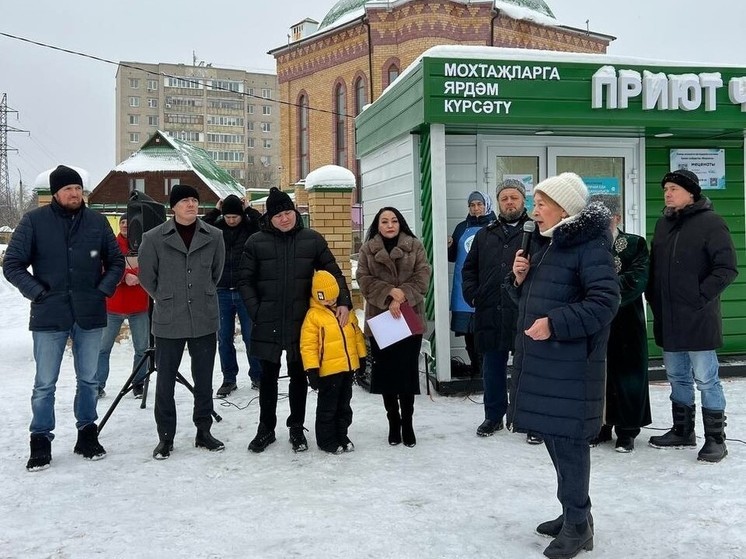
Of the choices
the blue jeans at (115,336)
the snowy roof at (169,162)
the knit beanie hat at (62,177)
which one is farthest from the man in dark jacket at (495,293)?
the snowy roof at (169,162)

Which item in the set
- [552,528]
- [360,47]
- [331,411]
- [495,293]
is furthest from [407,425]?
[360,47]

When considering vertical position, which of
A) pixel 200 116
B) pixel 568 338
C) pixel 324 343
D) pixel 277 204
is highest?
pixel 200 116

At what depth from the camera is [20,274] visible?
396cm

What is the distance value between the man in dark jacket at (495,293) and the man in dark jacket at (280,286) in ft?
3.17

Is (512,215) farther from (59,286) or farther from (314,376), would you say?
(59,286)

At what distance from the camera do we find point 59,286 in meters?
4.06

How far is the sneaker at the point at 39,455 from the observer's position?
4.04 meters

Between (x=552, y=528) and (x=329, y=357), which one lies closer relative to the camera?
(x=552, y=528)

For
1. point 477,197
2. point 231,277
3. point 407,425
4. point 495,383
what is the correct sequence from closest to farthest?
1. point 407,425
2. point 495,383
3. point 477,197
4. point 231,277

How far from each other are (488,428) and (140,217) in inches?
120

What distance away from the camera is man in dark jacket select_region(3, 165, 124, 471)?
13.2 ft

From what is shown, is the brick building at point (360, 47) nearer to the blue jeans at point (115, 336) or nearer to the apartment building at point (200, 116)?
the blue jeans at point (115, 336)

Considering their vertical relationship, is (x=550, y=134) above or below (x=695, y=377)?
above

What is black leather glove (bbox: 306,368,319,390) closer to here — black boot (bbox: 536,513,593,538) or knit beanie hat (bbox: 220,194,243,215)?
black boot (bbox: 536,513,593,538)
